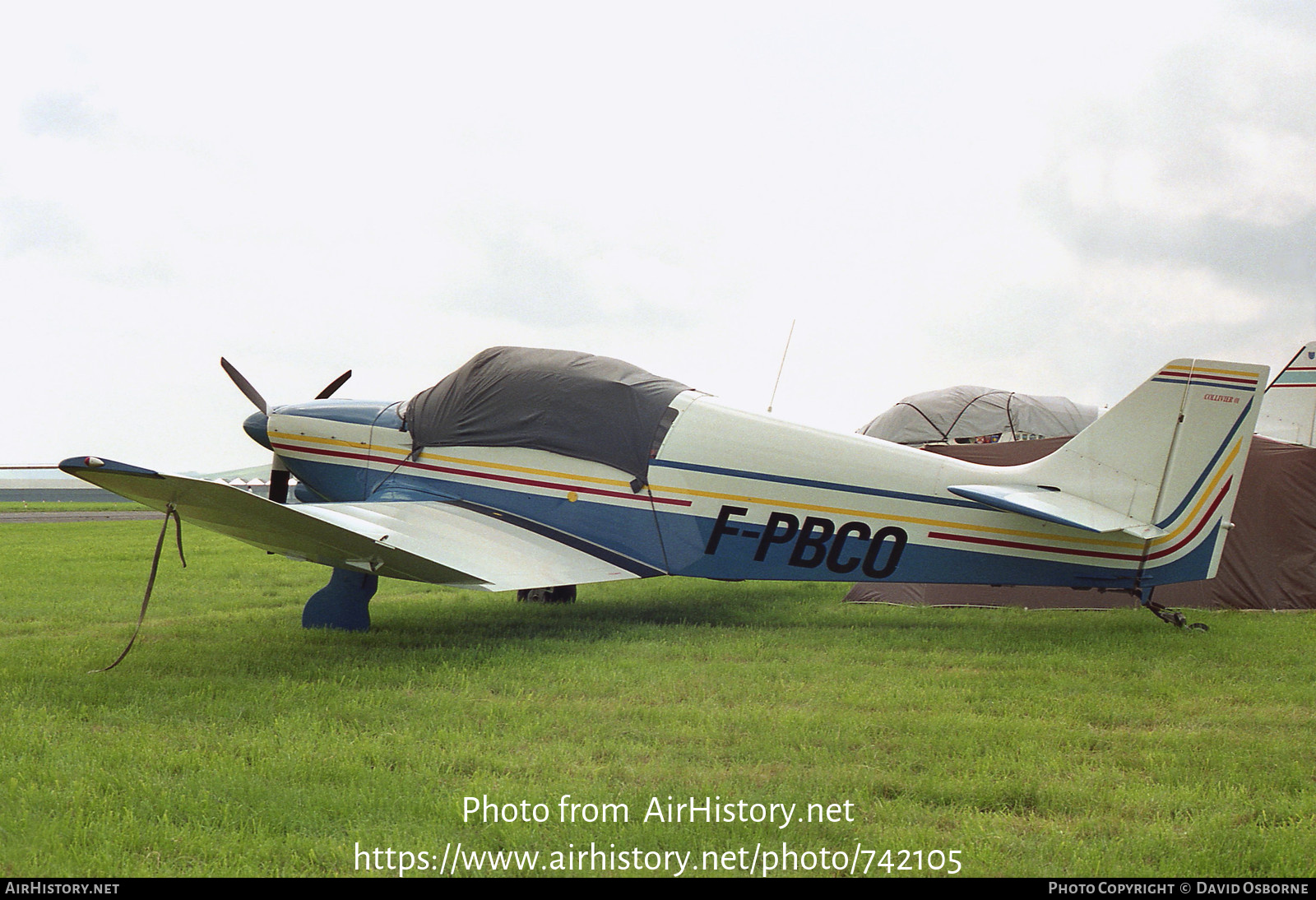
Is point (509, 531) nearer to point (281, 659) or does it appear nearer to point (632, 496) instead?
point (632, 496)

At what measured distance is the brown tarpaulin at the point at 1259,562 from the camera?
844 centimetres

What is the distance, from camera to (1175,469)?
6410mm

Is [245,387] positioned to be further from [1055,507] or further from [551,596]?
[1055,507]

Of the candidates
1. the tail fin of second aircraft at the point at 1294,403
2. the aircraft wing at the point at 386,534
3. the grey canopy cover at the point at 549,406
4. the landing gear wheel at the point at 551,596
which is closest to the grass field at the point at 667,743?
the aircraft wing at the point at 386,534

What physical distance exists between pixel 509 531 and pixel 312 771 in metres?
3.72

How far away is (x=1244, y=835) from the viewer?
283cm

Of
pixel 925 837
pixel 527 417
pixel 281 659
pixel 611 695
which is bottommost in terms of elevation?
pixel 281 659

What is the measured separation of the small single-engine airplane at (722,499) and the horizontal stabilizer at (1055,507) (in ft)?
0.05

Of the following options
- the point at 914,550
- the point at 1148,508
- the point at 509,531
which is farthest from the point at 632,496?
the point at 1148,508

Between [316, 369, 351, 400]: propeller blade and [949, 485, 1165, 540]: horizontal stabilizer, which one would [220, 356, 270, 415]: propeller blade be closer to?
[316, 369, 351, 400]: propeller blade

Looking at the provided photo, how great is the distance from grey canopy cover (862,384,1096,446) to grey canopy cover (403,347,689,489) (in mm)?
7425

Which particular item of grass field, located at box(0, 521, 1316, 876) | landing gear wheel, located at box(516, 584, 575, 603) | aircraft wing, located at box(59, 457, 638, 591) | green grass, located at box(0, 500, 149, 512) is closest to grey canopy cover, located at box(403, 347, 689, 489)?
aircraft wing, located at box(59, 457, 638, 591)

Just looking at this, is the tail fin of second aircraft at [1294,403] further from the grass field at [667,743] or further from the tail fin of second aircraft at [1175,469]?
the tail fin of second aircraft at [1175,469]

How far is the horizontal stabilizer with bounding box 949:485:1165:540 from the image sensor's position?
620 centimetres
